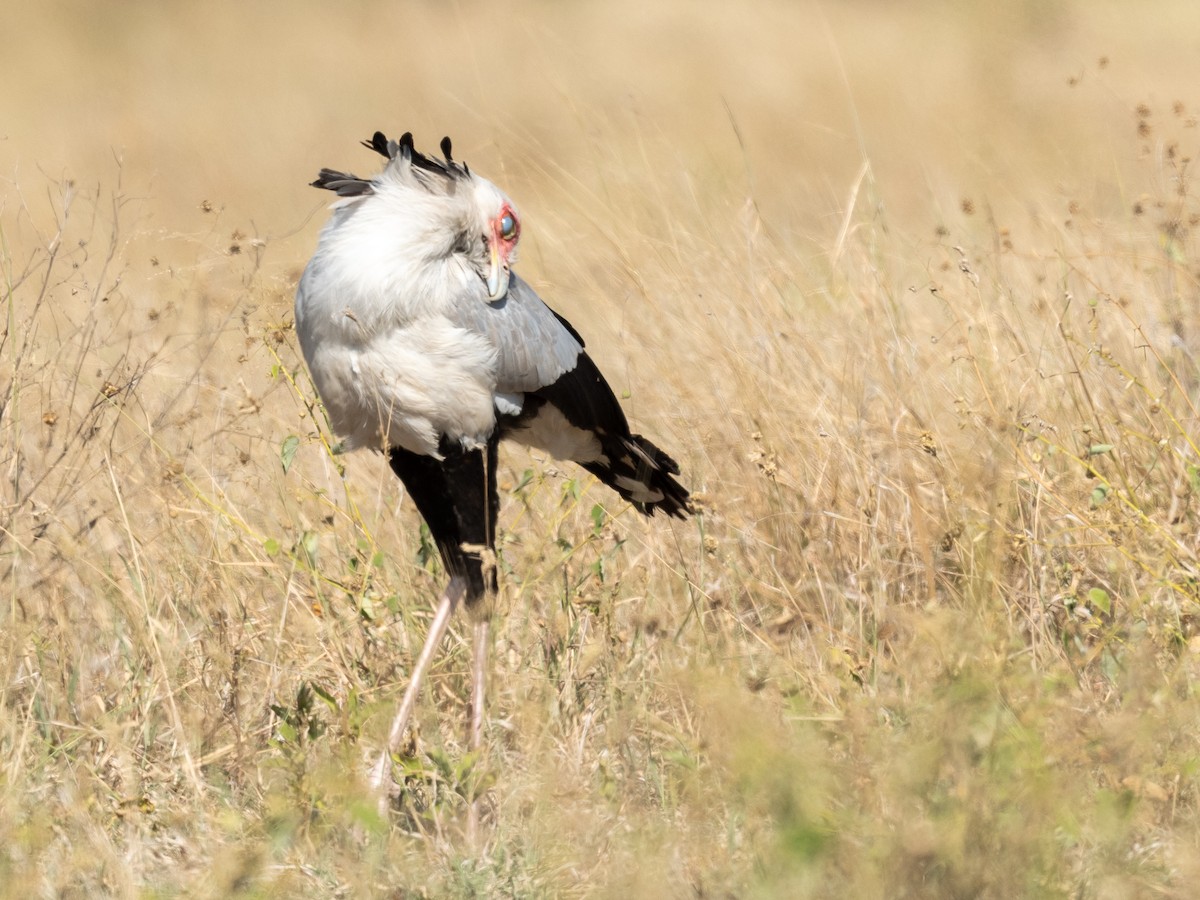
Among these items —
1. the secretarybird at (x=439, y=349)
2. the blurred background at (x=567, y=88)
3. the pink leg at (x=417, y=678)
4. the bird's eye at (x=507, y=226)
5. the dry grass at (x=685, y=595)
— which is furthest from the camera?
the blurred background at (x=567, y=88)

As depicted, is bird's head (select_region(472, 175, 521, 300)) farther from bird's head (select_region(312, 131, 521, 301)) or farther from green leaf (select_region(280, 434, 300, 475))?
green leaf (select_region(280, 434, 300, 475))

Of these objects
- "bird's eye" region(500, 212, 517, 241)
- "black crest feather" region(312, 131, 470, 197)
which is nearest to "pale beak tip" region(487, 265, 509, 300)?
"bird's eye" region(500, 212, 517, 241)

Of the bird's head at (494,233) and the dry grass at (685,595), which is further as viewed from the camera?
the bird's head at (494,233)

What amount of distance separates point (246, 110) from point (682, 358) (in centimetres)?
1231

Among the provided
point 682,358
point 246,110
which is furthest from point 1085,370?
point 246,110

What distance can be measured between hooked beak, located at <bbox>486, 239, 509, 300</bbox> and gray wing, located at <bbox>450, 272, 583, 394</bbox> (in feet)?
0.16

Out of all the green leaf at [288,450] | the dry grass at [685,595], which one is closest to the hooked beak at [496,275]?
the dry grass at [685,595]

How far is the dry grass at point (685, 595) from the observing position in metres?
2.97

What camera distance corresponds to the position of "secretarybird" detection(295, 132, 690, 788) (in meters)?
4.02

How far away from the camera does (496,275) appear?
4.26 metres

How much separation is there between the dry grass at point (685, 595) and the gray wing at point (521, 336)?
45cm

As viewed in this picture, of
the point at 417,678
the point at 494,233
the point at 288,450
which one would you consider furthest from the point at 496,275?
the point at 417,678

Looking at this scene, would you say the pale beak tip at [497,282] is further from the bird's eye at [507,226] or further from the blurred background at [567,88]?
the blurred background at [567,88]

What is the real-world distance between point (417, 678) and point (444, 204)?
131 cm
